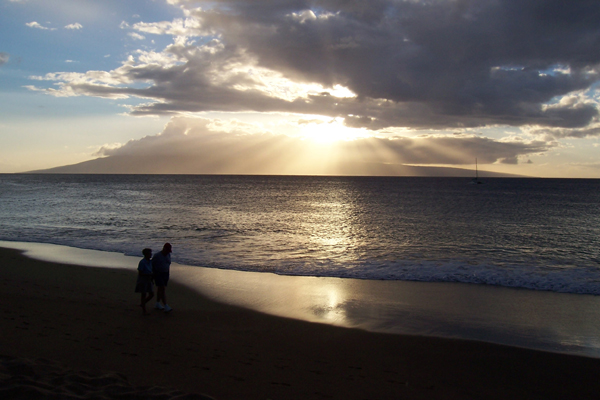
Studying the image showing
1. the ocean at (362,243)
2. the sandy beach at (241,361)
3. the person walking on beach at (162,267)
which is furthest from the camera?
the ocean at (362,243)

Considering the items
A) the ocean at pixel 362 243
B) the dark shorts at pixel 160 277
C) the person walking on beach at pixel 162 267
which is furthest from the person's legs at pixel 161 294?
the ocean at pixel 362 243

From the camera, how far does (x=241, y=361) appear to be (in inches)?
280

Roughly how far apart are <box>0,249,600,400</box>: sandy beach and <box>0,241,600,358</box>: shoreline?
0.63 metres

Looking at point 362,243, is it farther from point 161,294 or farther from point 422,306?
point 161,294

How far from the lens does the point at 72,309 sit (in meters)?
9.70

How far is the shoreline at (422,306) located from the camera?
8.91 m

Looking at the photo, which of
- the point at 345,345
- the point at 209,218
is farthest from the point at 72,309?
the point at 209,218

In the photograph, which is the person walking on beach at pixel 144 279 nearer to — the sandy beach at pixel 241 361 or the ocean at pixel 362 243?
the sandy beach at pixel 241 361

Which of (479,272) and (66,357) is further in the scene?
(479,272)

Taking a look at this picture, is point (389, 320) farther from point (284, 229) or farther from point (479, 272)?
point (284, 229)

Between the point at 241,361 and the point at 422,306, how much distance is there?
247 inches

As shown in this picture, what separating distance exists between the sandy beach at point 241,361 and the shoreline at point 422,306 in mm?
635

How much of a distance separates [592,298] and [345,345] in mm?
9654

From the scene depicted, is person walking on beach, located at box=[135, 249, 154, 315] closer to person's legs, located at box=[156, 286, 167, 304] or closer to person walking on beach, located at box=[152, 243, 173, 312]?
person walking on beach, located at box=[152, 243, 173, 312]
